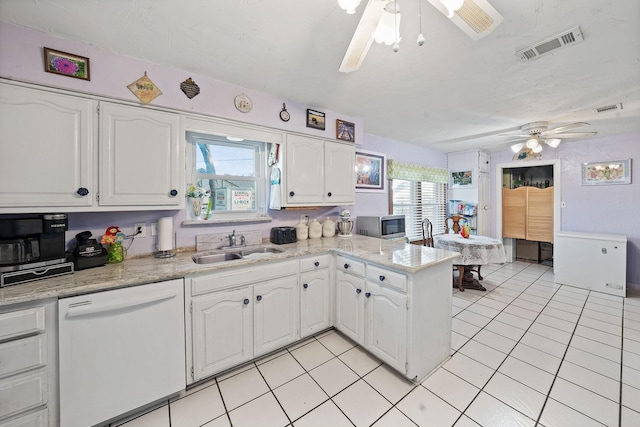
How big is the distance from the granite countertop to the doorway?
3663 mm

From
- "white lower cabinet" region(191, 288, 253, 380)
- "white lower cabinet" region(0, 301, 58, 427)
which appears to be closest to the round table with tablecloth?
"white lower cabinet" region(191, 288, 253, 380)

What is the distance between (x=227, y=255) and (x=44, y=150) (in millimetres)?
1380

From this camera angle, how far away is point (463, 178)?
5105 mm

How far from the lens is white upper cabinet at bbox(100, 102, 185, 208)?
5.56ft

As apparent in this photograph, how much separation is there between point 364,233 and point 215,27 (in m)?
2.62

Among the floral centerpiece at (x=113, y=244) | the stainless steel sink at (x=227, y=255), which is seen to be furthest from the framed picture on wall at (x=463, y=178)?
the floral centerpiece at (x=113, y=244)

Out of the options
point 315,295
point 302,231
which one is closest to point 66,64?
point 302,231

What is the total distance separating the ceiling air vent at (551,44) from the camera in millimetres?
1543

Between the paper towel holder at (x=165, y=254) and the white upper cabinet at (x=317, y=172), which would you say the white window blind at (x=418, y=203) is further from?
the paper towel holder at (x=165, y=254)

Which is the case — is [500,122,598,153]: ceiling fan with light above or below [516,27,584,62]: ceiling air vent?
below

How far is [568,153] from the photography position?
418cm

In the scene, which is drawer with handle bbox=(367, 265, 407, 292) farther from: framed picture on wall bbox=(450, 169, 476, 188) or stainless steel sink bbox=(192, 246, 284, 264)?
framed picture on wall bbox=(450, 169, 476, 188)

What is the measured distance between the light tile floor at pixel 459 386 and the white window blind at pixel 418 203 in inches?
88.2

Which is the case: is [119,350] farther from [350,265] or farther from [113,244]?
[350,265]
